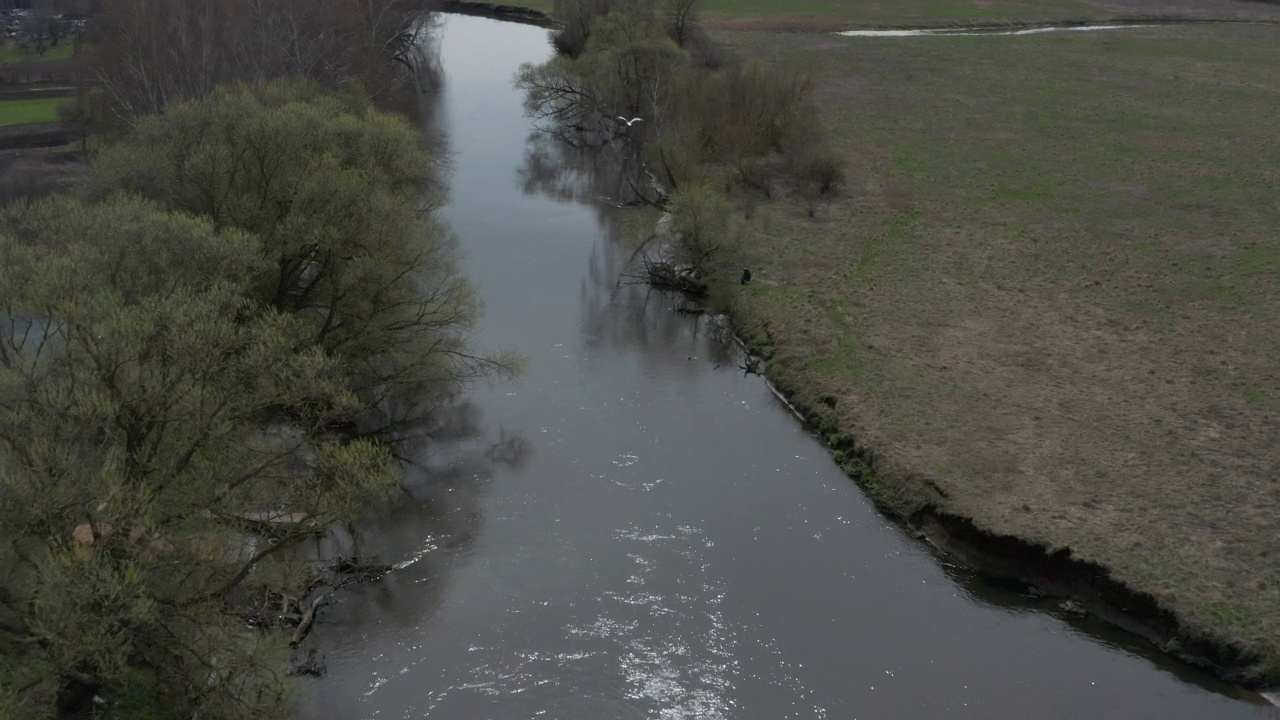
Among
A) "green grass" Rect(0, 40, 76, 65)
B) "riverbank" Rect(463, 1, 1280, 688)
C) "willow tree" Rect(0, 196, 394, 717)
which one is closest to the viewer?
"willow tree" Rect(0, 196, 394, 717)

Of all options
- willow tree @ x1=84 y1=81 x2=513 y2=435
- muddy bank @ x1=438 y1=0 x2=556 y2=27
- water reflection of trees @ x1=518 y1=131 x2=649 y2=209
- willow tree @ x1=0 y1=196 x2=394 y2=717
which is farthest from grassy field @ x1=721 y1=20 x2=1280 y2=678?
muddy bank @ x1=438 y1=0 x2=556 y2=27

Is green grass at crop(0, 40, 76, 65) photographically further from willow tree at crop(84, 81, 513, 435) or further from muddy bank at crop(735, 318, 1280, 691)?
muddy bank at crop(735, 318, 1280, 691)

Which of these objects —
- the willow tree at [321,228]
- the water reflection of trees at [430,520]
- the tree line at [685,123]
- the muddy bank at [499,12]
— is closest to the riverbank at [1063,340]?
the tree line at [685,123]

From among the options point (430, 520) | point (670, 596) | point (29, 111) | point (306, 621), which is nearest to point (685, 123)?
point (430, 520)

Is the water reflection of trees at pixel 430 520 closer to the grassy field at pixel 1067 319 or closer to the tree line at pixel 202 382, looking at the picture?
the tree line at pixel 202 382

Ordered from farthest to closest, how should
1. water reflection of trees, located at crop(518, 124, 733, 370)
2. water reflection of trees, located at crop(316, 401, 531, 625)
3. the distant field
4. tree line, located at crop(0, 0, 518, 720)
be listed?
1. the distant field
2. water reflection of trees, located at crop(518, 124, 733, 370)
3. water reflection of trees, located at crop(316, 401, 531, 625)
4. tree line, located at crop(0, 0, 518, 720)

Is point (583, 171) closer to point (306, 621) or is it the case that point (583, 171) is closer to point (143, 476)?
point (306, 621)
